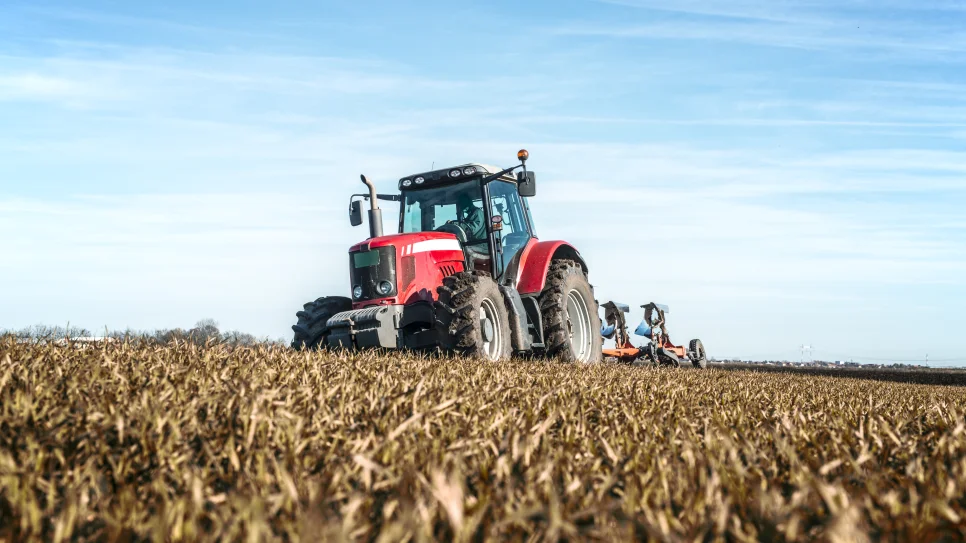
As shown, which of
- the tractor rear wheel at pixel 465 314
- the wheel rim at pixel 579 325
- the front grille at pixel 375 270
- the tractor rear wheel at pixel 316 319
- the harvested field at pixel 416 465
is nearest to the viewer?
the harvested field at pixel 416 465

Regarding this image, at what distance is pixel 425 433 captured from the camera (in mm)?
2895

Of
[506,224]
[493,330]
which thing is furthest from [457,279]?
[506,224]

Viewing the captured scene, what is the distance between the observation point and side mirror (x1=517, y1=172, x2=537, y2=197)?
8344 mm

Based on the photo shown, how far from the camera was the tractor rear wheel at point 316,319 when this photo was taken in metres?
8.18

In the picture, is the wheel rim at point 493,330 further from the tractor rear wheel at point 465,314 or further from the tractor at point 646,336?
the tractor at point 646,336

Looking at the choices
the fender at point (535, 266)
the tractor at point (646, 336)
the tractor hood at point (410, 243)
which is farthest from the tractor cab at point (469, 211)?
the tractor at point (646, 336)

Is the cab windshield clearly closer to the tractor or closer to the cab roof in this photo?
the cab roof

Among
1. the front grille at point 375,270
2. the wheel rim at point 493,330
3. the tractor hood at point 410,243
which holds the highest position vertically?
the tractor hood at point 410,243

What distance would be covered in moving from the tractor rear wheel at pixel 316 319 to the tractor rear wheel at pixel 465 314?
4.38 ft

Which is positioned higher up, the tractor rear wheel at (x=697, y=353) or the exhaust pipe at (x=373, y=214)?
the exhaust pipe at (x=373, y=214)

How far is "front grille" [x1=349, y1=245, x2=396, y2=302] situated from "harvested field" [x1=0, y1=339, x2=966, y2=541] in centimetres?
352

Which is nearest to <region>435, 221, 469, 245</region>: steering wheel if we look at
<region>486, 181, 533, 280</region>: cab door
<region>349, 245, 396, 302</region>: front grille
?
<region>486, 181, 533, 280</region>: cab door

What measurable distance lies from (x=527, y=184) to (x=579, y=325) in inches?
Answer: 102

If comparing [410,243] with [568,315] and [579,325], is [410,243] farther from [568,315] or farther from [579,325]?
[579,325]
